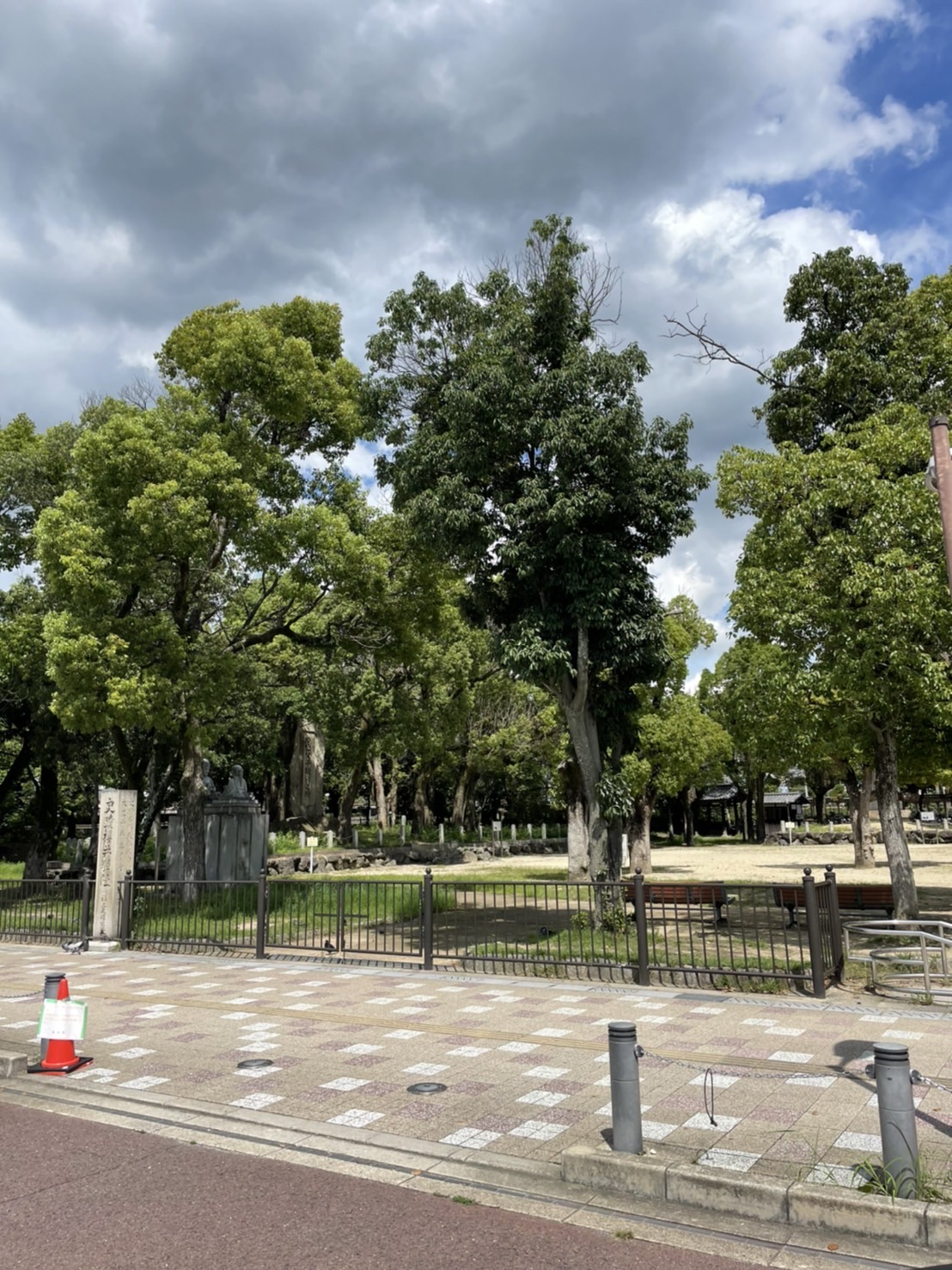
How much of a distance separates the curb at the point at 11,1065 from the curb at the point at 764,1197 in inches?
197

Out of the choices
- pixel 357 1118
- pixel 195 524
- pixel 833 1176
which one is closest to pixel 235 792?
pixel 195 524

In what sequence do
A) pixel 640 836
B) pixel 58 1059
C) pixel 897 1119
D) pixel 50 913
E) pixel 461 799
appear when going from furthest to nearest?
pixel 461 799 → pixel 640 836 → pixel 50 913 → pixel 58 1059 → pixel 897 1119

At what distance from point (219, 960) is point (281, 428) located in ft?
39.1

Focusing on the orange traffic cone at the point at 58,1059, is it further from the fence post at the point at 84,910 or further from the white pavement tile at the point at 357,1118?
the fence post at the point at 84,910

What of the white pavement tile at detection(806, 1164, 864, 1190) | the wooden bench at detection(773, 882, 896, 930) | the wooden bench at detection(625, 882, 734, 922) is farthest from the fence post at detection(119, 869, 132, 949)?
the white pavement tile at detection(806, 1164, 864, 1190)

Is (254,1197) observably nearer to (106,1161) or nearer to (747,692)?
(106,1161)

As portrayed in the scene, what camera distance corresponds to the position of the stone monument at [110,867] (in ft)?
48.8

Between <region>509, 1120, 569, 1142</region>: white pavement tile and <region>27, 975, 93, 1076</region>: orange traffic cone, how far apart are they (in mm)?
3996

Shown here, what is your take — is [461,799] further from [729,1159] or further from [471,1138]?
[729,1159]

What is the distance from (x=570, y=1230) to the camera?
4.23 m

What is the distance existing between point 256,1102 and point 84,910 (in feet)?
33.4

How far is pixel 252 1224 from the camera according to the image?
4328mm

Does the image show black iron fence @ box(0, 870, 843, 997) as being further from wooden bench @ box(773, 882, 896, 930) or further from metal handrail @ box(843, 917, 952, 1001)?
wooden bench @ box(773, 882, 896, 930)

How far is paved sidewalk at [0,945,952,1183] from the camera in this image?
5.38 metres
